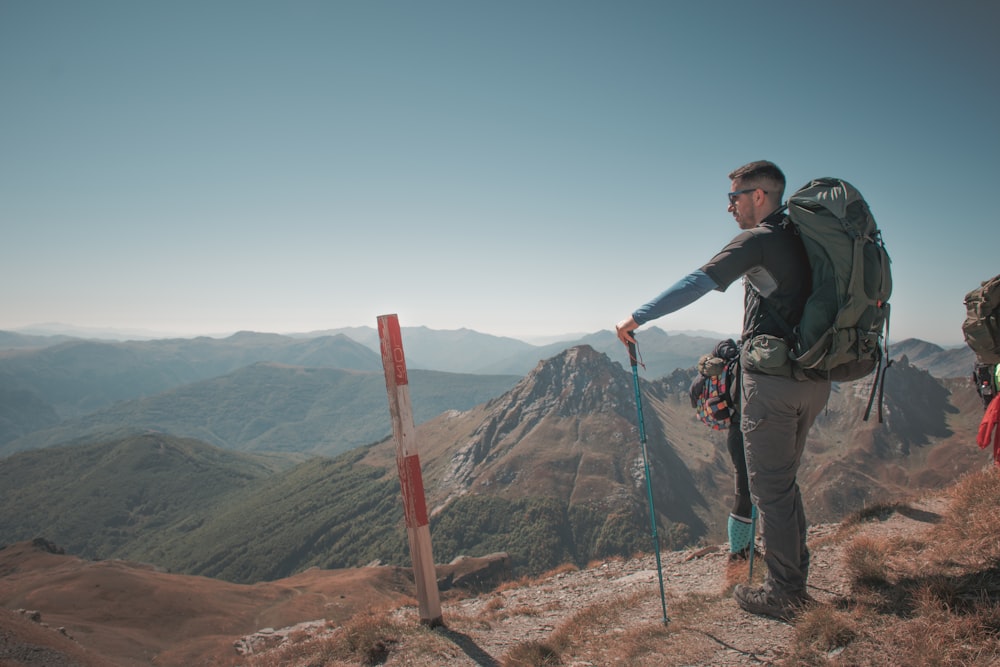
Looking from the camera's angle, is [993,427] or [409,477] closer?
[993,427]

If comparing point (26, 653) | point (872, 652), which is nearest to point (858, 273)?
point (872, 652)

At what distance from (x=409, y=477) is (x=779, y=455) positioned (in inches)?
198

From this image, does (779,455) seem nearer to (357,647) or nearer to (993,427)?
(993,427)

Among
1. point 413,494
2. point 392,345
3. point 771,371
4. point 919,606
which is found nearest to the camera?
point 919,606

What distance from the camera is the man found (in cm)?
499

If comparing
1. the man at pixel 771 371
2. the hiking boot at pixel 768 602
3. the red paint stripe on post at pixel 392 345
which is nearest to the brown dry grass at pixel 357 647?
the red paint stripe on post at pixel 392 345

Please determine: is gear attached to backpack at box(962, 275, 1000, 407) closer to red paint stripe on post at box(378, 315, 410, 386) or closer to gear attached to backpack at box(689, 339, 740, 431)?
gear attached to backpack at box(689, 339, 740, 431)

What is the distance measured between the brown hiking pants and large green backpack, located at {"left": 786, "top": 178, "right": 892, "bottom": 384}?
307 millimetres

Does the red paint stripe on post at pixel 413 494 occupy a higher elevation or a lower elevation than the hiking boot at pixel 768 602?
higher

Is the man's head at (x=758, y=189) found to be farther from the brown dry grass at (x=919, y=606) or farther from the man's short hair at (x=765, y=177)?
the brown dry grass at (x=919, y=606)

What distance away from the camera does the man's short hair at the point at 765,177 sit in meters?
5.46

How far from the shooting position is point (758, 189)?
18.0 feet

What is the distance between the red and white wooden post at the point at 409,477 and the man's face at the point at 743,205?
477cm

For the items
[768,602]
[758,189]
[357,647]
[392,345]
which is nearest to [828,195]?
[758,189]
